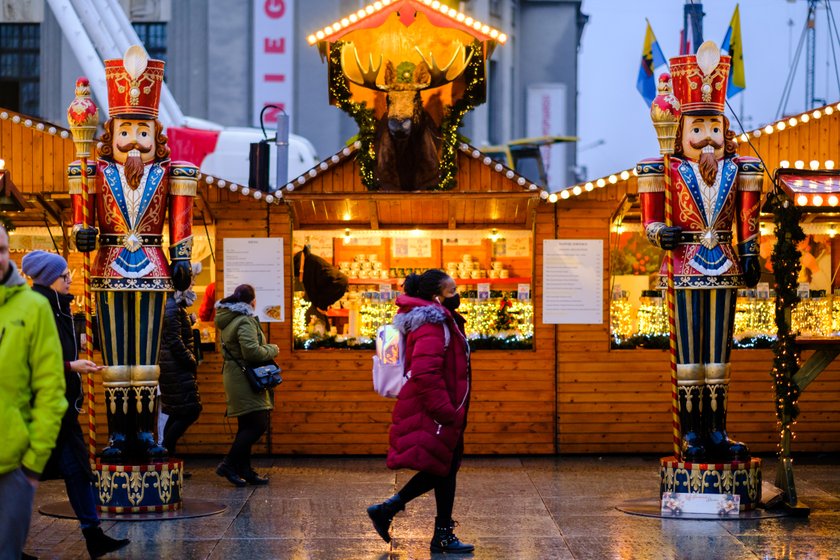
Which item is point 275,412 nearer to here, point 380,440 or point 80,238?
point 380,440

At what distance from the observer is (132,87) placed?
1102 centimetres

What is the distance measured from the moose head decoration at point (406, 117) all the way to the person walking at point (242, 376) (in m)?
1.97

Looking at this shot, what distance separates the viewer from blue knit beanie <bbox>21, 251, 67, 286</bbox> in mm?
9250

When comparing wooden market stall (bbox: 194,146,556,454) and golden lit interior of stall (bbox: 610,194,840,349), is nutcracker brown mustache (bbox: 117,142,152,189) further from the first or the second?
golden lit interior of stall (bbox: 610,194,840,349)

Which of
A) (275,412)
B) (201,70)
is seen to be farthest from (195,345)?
(201,70)

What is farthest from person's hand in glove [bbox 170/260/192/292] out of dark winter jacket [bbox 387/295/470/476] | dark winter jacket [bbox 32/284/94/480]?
dark winter jacket [bbox 387/295/470/476]

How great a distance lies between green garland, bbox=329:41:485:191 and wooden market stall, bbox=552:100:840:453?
1.27 m

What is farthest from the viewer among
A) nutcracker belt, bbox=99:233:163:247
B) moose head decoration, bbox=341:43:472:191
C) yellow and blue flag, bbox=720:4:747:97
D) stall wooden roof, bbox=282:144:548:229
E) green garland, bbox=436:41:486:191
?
yellow and blue flag, bbox=720:4:747:97

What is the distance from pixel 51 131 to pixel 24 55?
856 inches

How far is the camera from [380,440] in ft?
47.2

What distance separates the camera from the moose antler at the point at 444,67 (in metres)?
13.2

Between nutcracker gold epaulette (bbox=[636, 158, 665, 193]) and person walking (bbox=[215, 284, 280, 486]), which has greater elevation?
nutcracker gold epaulette (bbox=[636, 158, 665, 193])

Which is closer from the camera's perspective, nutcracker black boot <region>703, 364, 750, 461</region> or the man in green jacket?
the man in green jacket

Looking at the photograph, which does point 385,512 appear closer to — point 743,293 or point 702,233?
point 702,233
